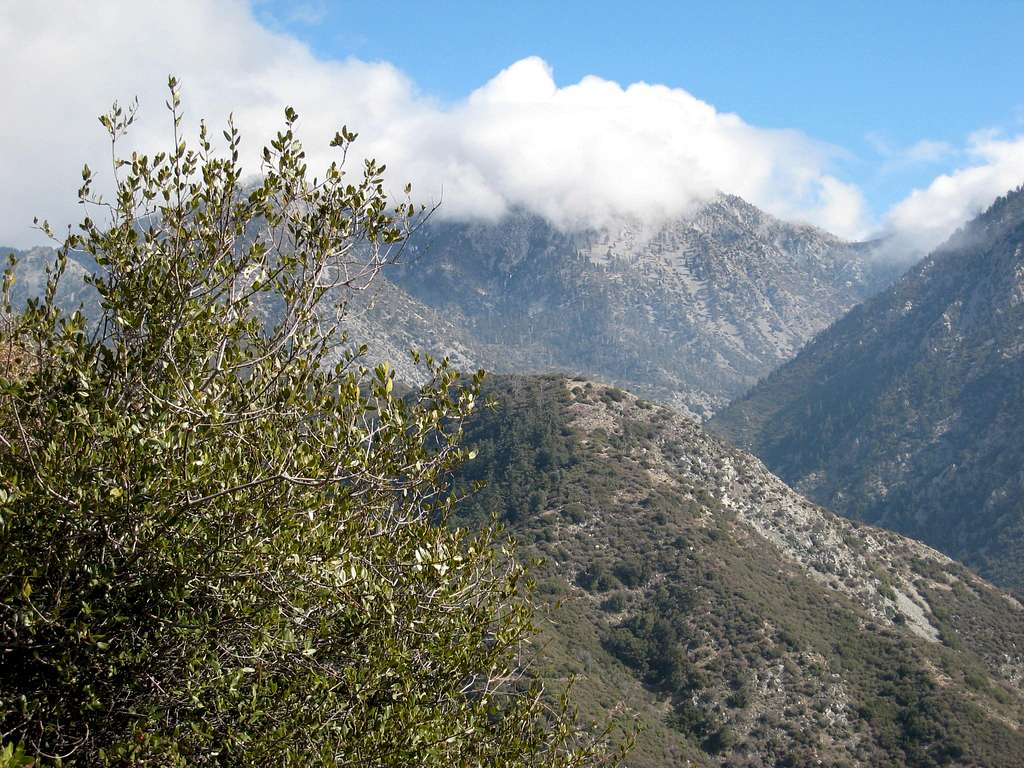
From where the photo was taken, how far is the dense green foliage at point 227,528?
7566 mm

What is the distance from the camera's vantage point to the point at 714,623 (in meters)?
73.8

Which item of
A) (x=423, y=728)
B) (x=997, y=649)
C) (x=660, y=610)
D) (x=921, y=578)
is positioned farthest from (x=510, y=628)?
(x=921, y=578)

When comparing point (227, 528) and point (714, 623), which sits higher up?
point (714, 623)

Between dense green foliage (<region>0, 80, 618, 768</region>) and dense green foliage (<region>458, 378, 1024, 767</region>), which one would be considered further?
dense green foliage (<region>458, 378, 1024, 767</region>)

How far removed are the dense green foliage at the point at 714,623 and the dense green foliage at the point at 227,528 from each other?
40.6 m

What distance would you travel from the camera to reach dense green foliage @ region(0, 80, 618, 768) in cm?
757

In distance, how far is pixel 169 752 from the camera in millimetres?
7875

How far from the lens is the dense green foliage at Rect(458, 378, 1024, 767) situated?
61125 mm

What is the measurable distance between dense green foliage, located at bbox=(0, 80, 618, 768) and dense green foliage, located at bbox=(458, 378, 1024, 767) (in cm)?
4057

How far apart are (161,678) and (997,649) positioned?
359ft

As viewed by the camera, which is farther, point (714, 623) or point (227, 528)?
point (714, 623)

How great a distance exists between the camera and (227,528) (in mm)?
8234

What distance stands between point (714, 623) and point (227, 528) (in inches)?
2880

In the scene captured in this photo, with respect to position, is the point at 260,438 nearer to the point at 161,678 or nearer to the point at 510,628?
the point at 161,678
